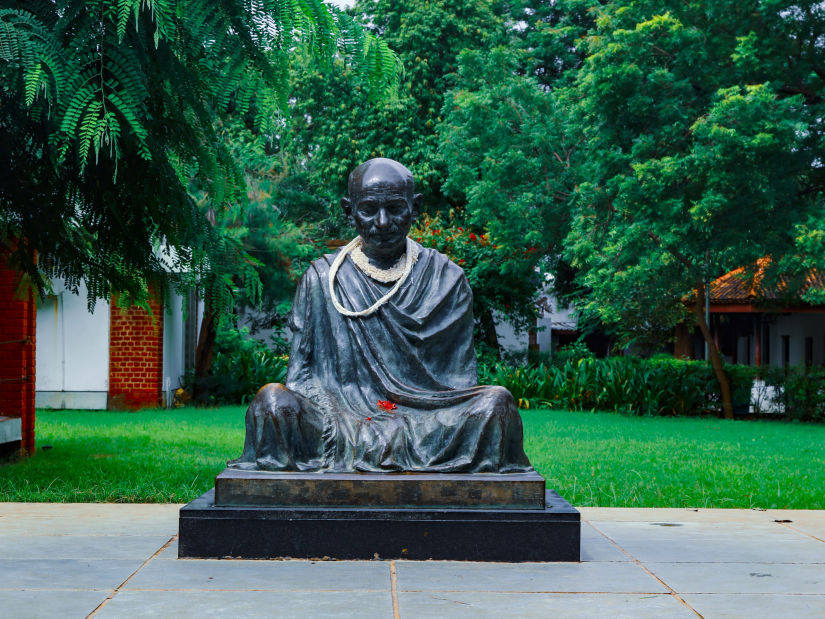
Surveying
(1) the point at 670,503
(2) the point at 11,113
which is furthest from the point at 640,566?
(2) the point at 11,113

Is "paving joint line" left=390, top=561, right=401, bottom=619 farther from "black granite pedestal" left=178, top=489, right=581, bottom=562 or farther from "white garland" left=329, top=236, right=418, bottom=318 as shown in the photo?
"white garland" left=329, top=236, right=418, bottom=318

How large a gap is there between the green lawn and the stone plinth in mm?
2789

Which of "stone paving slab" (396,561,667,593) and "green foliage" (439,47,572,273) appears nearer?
"stone paving slab" (396,561,667,593)

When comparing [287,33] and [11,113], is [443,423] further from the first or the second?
[11,113]

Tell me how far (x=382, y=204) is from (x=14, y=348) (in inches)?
230

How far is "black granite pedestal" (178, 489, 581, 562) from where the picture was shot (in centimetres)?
505

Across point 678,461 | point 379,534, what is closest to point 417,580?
point 379,534

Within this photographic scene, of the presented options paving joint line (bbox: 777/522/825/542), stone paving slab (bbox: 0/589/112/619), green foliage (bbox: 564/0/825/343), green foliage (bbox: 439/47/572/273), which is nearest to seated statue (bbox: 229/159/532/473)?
stone paving slab (bbox: 0/589/112/619)

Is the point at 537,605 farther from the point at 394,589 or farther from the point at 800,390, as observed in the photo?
the point at 800,390

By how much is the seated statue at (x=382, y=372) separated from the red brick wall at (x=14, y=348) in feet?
16.7

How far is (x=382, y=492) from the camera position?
203 inches

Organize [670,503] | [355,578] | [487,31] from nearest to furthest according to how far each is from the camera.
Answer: [355,578] < [670,503] < [487,31]

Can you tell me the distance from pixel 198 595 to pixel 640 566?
2.24m

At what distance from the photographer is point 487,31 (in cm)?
2527
